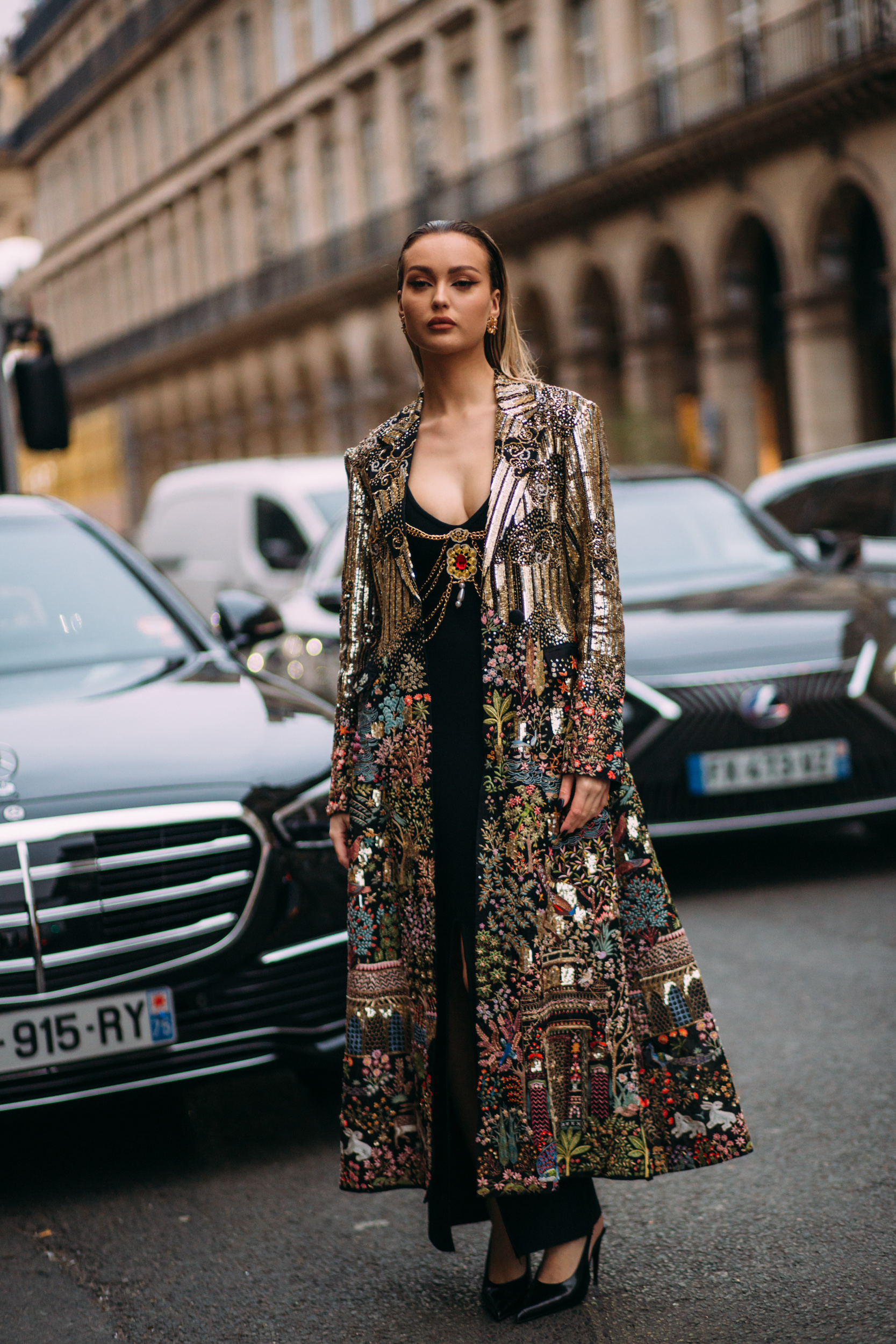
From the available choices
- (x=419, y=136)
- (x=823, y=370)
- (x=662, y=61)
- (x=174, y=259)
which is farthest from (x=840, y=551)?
(x=174, y=259)

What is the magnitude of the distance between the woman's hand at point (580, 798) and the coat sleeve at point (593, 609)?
0.04 ft

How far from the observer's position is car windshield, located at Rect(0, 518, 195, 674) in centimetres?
482

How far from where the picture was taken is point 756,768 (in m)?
6.13

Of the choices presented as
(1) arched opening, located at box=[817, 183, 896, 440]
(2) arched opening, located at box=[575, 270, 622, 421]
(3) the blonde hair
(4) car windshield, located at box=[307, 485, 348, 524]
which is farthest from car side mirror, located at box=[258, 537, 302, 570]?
(2) arched opening, located at box=[575, 270, 622, 421]

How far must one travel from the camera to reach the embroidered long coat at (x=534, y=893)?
2.84m

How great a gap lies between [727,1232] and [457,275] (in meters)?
1.84

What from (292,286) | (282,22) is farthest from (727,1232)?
(282,22)

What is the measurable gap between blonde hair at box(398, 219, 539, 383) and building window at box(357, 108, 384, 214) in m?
37.1

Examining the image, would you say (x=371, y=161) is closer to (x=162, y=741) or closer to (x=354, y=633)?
(x=162, y=741)

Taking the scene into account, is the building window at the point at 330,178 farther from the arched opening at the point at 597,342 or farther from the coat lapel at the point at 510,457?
the coat lapel at the point at 510,457

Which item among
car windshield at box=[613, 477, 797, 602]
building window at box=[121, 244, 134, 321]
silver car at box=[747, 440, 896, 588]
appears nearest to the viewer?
car windshield at box=[613, 477, 797, 602]

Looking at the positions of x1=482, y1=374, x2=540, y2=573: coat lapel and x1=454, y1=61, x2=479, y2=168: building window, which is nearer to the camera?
x1=482, y1=374, x2=540, y2=573: coat lapel

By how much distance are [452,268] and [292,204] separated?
1671 inches

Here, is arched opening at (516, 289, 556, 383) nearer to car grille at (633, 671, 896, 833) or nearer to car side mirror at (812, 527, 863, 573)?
car side mirror at (812, 527, 863, 573)
